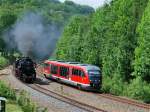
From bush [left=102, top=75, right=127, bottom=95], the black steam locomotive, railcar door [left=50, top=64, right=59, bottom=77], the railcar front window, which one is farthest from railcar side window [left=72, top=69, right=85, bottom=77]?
railcar door [left=50, top=64, right=59, bottom=77]

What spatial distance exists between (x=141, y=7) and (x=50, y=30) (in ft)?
386

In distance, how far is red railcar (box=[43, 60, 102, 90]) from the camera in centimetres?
4138

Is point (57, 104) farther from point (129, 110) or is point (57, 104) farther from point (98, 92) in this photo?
point (98, 92)

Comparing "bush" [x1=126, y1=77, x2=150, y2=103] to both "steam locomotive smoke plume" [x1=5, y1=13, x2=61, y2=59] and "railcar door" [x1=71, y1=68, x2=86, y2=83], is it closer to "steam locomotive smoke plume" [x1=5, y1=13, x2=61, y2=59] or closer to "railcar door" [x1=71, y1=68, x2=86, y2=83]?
"railcar door" [x1=71, y1=68, x2=86, y2=83]

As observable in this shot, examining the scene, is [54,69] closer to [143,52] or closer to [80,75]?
[80,75]

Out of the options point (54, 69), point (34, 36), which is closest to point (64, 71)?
point (54, 69)

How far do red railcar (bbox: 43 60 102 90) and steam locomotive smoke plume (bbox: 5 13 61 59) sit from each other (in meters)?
53.1

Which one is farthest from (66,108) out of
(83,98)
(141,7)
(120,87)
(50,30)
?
(50,30)

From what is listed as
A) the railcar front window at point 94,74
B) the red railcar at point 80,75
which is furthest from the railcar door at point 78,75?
the railcar front window at point 94,74

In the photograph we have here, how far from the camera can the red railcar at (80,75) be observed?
1629 inches

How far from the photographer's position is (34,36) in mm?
139875

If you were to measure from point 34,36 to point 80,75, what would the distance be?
3869 inches

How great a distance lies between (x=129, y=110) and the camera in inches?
1142

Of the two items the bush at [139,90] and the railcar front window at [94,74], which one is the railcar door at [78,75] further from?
the bush at [139,90]
